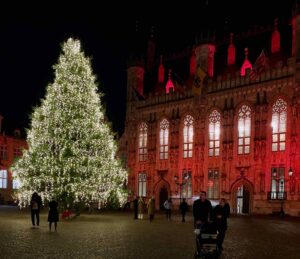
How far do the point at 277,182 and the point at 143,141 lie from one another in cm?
1622

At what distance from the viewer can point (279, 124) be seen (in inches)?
1607

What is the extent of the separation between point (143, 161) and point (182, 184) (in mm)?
6146

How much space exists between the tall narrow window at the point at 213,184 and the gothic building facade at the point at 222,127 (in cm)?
9

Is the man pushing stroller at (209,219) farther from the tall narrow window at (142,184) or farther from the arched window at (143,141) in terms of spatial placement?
the arched window at (143,141)

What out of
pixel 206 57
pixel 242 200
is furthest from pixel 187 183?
pixel 206 57

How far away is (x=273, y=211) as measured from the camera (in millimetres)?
40031

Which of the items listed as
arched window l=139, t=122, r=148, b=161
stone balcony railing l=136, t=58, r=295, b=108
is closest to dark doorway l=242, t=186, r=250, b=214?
stone balcony railing l=136, t=58, r=295, b=108

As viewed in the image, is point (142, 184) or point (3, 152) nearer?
point (142, 184)

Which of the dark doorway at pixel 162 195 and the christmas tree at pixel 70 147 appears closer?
the christmas tree at pixel 70 147

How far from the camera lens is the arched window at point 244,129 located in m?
42.8

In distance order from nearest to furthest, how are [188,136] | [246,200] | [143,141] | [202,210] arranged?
[202,210] → [246,200] → [188,136] → [143,141]

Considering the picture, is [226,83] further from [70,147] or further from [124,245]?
[124,245]

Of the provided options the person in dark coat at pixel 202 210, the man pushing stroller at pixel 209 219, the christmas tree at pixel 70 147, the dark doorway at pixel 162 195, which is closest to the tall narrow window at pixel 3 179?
the dark doorway at pixel 162 195

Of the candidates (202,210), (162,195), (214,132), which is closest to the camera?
(202,210)
